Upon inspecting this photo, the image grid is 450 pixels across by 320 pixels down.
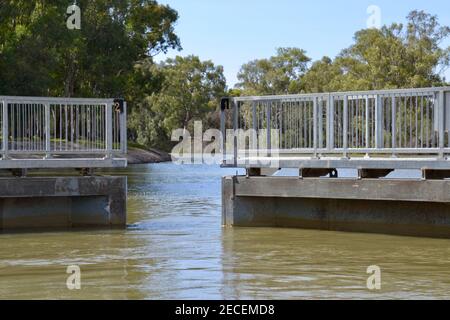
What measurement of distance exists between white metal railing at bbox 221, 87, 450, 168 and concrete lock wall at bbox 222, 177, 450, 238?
0.52 metres

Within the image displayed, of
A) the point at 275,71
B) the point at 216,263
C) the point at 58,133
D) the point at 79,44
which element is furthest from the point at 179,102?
the point at 216,263

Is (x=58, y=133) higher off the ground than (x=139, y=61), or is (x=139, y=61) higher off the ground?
(x=139, y=61)

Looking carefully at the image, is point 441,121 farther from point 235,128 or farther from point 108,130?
point 108,130

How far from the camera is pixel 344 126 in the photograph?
18.0 metres

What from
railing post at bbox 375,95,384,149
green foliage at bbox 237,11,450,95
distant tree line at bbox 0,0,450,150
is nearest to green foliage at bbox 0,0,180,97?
distant tree line at bbox 0,0,450,150

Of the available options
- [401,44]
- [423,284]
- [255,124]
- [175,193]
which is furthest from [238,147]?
[401,44]

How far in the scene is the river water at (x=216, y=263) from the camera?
37.0ft

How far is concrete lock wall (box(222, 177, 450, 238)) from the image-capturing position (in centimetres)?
1659

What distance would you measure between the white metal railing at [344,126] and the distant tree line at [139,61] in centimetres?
4030

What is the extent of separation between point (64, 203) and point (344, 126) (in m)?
5.89

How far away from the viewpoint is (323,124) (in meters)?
18.9

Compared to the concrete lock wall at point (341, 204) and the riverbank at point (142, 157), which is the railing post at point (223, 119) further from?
the riverbank at point (142, 157)

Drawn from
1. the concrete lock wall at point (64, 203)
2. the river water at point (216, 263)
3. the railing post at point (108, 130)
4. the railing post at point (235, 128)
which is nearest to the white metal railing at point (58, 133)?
the railing post at point (108, 130)

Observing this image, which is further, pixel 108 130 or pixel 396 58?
pixel 396 58
